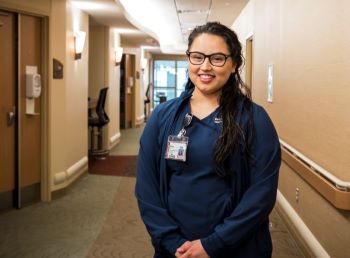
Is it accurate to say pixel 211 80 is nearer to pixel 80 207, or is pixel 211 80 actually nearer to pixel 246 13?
pixel 80 207

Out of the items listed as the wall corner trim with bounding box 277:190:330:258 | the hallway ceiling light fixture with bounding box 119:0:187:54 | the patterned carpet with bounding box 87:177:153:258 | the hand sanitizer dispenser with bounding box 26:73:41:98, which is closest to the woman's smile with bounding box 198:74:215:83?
the wall corner trim with bounding box 277:190:330:258

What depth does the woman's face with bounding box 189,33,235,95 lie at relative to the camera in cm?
155

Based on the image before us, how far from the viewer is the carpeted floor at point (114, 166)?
6.32 metres

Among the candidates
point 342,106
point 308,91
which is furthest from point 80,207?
point 342,106

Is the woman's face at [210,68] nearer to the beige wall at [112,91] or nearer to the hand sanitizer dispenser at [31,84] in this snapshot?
the hand sanitizer dispenser at [31,84]

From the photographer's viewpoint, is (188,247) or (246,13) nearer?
(188,247)

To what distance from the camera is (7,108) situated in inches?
166

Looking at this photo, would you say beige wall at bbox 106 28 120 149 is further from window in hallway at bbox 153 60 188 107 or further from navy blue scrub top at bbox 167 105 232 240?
window in hallway at bbox 153 60 188 107

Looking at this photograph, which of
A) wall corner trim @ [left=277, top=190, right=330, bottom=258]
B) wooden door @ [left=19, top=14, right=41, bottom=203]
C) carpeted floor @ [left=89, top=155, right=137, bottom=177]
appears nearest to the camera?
wall corner trim @ [left=277, top=190, right=330, bottom=258]

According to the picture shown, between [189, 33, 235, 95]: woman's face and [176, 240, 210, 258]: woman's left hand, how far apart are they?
55 centimetres

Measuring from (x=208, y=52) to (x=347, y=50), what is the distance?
1211mm

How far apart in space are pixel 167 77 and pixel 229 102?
19.3 m

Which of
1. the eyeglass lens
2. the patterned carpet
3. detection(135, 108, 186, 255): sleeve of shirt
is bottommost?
the patterned carpet

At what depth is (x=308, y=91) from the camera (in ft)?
10.6
